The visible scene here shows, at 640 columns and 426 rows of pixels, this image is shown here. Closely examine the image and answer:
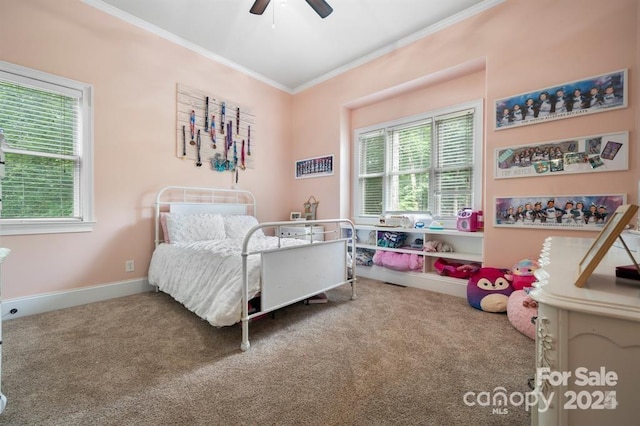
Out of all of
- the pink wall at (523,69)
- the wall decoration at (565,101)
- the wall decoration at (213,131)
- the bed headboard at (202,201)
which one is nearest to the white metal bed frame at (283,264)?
the bed headboard at (202,201)

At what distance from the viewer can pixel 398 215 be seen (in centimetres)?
355

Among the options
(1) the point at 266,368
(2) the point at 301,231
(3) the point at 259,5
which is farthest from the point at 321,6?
(1) the point at 266,368

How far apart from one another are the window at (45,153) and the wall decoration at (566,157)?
419 centimetres

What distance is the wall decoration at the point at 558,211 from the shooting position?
2107 millimetres

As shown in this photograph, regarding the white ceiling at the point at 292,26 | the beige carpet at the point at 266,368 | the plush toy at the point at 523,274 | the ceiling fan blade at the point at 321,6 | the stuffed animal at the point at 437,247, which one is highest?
the white ceiling at the point at 292,26

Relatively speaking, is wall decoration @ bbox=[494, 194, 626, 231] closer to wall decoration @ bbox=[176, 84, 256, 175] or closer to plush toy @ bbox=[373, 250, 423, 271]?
plush toy @ bbox=[373, 250, 423, 271]

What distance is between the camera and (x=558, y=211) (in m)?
2.29

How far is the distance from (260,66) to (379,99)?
181 centimetres

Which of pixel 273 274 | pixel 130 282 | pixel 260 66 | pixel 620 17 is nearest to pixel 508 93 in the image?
pixel 620 17

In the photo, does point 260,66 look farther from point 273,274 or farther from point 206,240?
point 273,274

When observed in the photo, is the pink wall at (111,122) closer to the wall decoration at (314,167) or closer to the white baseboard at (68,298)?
the white baseboard at (68,298)

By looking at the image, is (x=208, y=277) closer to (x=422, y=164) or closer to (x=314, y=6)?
(x=314, y=6)

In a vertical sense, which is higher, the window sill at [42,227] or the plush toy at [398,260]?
the window sill at [42,227]

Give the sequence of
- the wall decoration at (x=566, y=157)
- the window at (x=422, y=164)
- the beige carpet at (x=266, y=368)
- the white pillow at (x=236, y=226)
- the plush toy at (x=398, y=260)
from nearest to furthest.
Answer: the beige carpet at (x=266, y=368) → the wall decoration at (x=566, y=157) → the window at (x=422, y=164) → the plush toy at (x=398, y=260) → the white pillow at (x=236, y=226)
